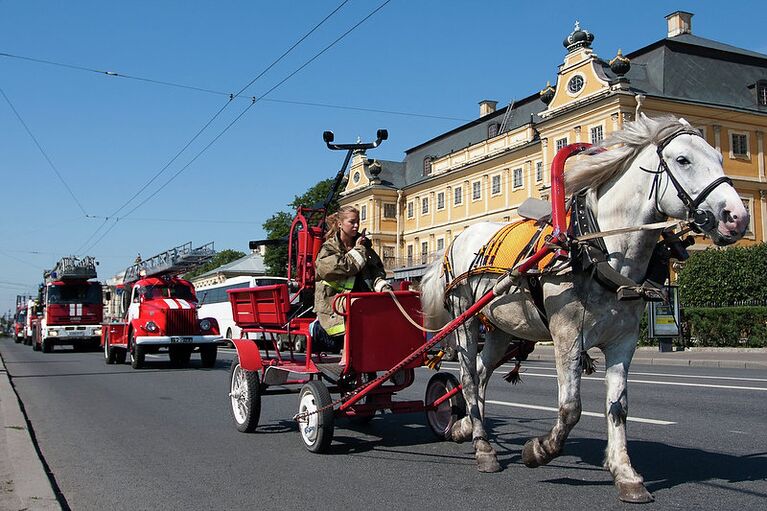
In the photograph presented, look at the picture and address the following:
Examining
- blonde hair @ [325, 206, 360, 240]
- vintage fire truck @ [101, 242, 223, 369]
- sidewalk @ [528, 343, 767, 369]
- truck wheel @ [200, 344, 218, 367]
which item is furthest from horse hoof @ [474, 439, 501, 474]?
truck wheel @ [200, 344, 218, 367]

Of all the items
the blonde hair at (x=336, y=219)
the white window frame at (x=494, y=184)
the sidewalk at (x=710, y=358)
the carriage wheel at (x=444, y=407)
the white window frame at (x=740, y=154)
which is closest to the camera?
the carriage wheel at (x=444, y=407)

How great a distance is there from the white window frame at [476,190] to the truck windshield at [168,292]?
134 feet

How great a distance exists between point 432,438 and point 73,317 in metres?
29.8

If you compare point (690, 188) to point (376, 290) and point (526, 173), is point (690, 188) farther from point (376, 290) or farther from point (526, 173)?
point (526, 173)

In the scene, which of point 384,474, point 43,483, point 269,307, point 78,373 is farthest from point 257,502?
point 78,373

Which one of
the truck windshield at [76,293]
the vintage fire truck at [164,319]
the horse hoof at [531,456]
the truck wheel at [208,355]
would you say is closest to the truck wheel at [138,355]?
the vintage fire truck at [164,319]

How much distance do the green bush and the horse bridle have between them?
2354 cm

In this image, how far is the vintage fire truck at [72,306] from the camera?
3391 centimetres

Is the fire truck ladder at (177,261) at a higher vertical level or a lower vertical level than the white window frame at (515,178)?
lower

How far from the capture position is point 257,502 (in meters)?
5.58

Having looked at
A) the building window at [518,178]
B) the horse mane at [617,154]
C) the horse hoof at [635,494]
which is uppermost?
the building window at [518,178]

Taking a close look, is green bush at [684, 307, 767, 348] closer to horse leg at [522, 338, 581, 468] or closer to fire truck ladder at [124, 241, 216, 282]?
fire truck ladder at [124, 241, 216, 282]

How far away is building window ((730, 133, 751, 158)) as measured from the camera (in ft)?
157

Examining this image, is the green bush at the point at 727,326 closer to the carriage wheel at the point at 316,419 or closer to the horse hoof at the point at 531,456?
the carriage wheel at the point at 316,419
